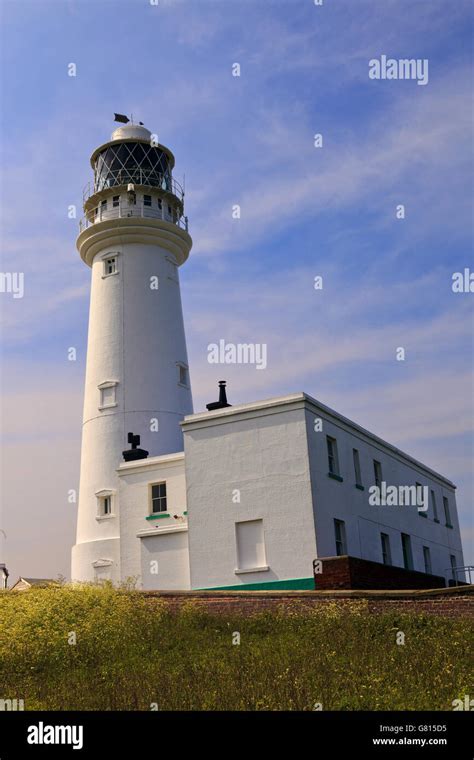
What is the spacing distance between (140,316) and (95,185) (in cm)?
731

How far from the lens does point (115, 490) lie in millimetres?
31594

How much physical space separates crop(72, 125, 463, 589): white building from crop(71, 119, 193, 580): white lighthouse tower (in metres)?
0.06

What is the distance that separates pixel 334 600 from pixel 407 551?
1324 centimetres

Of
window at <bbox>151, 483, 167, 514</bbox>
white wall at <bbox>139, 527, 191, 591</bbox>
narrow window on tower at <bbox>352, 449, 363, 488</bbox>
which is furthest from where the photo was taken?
window at <bbox>151, 483, 167, 514</bbox>

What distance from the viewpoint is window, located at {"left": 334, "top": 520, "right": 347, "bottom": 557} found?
25.7 m

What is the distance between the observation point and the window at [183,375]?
34.8 metres

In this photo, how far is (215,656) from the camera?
15.6 metres

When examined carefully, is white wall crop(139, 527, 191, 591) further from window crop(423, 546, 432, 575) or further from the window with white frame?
window crop(423, 546, 432, 575)

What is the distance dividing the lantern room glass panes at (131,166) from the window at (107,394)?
30.3ft

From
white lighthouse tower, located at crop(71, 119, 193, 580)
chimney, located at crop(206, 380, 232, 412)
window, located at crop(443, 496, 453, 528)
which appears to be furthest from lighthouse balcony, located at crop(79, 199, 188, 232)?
window, located at crop(443, 496, 453, 528)

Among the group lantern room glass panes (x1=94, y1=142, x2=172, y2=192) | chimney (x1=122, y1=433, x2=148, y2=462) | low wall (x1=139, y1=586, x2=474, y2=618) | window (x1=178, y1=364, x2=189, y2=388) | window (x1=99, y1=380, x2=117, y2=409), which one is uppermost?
lantern room glass panes (x1=94, y1=142, x2=172, y2=192)

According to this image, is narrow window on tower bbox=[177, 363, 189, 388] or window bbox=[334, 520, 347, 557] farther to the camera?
narrow window on tower bbox=[177, 363, 189, 388]

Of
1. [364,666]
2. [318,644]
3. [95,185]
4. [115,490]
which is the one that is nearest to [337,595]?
[318,644]
